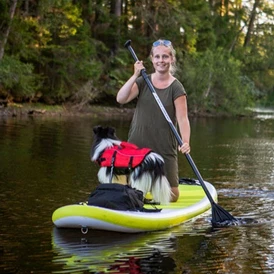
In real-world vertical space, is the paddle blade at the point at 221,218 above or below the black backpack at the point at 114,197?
Answer: below

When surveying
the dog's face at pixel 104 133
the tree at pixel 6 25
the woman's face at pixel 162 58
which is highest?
the tree at pixel 6 25

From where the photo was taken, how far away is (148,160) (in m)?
6.49

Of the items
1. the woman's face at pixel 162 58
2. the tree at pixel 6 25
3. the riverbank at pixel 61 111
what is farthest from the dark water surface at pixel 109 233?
the tree at pixel 6 25

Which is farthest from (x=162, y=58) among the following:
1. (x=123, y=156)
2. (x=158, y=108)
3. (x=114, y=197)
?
(x=114, y=197)

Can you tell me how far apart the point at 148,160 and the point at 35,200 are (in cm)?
202

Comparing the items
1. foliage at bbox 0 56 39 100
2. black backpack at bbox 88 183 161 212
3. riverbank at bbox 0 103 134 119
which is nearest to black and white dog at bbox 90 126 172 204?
black backpack at bbox 88 183 161 212

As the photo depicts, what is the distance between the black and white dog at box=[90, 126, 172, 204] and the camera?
21.3 ft

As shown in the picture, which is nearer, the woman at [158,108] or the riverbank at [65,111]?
the woman at [158,108]

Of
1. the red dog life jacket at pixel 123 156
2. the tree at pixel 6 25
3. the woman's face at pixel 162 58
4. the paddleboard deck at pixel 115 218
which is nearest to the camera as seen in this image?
the paddleboard deck at pixel 115 218

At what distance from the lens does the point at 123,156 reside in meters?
6.49

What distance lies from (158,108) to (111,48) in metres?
28.7

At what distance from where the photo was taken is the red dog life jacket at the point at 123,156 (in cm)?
648

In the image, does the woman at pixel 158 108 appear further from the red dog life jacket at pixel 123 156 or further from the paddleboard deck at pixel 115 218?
the paddleboard deck at pixel 115 218

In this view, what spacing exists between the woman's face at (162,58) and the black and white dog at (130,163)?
0.84 metres
